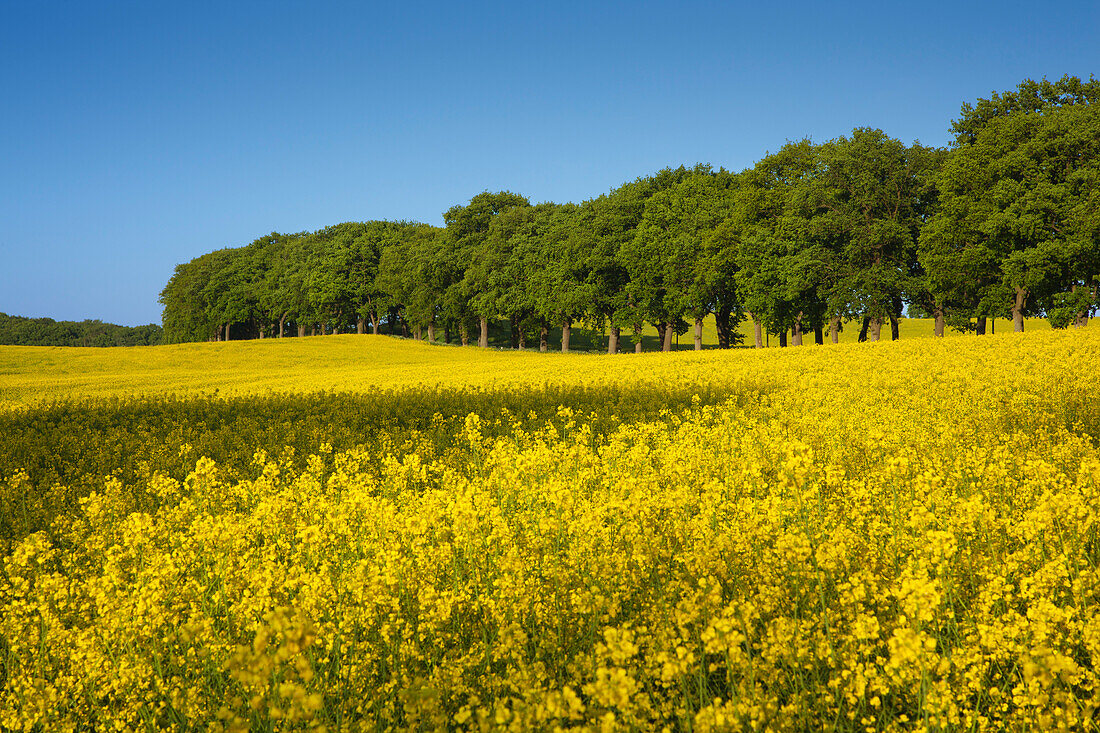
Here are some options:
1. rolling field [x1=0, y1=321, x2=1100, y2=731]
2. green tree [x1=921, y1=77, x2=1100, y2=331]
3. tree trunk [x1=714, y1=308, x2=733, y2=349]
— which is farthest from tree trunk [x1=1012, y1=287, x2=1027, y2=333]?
rolling field [x1=0, y1=321, x2=1100, y2=731]

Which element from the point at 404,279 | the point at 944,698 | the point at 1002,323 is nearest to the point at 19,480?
the point at 944,698

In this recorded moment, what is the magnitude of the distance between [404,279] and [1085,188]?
Answer: 56.7 metres

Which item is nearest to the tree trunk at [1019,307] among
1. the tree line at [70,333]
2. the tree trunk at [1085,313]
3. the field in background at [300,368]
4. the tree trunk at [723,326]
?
the tree trunk at [1085,313]

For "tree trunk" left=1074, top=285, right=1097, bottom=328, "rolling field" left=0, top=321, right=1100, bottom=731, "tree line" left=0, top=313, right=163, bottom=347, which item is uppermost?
"tree line" left=0, top=313, right=163, bottom=347

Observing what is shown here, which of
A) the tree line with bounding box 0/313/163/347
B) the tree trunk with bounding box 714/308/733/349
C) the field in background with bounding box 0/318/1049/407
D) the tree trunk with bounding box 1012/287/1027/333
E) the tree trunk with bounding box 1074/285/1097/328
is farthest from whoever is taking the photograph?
the tree line with bounding box 0/313/163/347

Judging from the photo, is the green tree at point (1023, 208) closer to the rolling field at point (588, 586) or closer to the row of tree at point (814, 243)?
the row of tree at point (814, 243)

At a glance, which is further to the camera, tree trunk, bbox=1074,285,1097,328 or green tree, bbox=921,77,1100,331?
tree trunk, bbox=1074,285,1097,328

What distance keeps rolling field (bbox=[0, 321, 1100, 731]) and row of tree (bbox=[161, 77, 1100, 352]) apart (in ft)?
98.8

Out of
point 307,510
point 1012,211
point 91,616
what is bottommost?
point 91,616

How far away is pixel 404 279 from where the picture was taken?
2707 inches

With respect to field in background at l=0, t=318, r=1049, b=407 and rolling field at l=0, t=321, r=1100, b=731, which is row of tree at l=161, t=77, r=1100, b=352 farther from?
rolling field at l=0, t=321, r=1100, b=731

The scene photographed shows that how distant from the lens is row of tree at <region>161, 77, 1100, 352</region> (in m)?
33.5

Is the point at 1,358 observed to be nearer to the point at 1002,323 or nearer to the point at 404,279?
the point at 404,279

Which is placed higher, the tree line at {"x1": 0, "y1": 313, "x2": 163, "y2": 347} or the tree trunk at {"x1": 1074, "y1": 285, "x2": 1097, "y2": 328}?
the tree line at {"x1": 0, "y1": 313, "x2": 163, "y2": 347}
